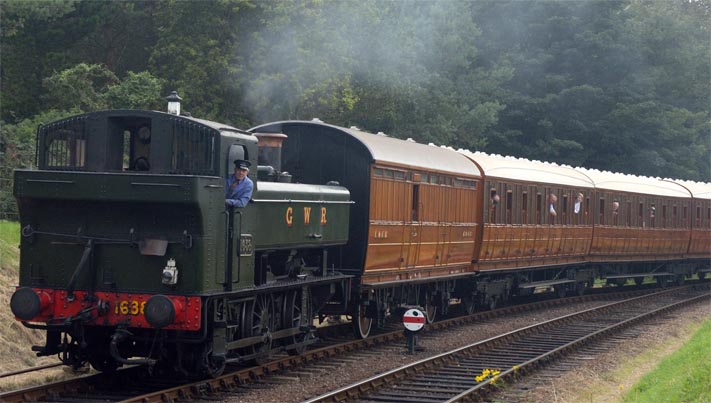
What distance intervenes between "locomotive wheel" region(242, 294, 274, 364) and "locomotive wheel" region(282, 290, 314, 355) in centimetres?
50

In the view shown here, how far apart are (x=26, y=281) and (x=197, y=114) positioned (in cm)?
1988

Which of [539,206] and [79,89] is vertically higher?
[79,89]

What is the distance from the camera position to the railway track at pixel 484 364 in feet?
40.5

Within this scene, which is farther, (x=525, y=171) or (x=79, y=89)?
(x=79, y=89)

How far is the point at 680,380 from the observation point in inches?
507

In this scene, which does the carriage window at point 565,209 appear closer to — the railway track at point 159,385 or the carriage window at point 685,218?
the carriage window at point 685,218

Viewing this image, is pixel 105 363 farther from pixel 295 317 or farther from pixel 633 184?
pixel 633 184

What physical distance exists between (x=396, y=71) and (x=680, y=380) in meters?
22.6

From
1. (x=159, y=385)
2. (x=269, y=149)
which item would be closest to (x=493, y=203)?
(x=269, y=149)

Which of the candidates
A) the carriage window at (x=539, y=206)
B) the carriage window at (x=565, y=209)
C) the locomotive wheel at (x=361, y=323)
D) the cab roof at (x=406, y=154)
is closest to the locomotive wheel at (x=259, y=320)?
the locomotive wheel at (x=361, y=323)

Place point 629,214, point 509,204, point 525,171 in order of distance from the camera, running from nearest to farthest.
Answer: point 509,204 < point 525,171 < point 629,214

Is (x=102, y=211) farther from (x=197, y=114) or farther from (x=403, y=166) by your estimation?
(x=197, y=114)

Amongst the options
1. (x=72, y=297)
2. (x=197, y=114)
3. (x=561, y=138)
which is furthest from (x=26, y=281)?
(x=561, y=138)

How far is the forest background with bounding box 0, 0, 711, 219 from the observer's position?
3000 cm
